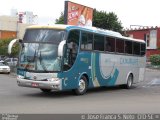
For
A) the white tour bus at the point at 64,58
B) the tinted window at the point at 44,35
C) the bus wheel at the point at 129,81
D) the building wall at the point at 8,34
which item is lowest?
the bus wheel at the point at 129,81

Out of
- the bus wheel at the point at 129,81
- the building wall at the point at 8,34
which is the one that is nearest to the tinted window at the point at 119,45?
the bus wheel at the point at 129,81

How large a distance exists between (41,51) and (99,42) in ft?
13.2

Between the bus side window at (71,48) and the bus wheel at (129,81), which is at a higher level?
the bus side window at (71,48)

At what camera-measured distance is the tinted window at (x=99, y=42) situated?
20875mm

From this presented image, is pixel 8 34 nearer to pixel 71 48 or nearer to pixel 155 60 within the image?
pixel 155 60

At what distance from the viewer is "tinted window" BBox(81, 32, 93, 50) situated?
776 inches

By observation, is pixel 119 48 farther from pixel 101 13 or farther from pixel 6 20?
pixel 6 20

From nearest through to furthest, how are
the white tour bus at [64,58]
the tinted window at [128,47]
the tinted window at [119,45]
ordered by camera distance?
the white tour bus at [64,58], the tinted window at [119,45], the tinted window at [128,47]

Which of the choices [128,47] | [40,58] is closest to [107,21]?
[128,47]

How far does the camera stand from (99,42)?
69.7 ft

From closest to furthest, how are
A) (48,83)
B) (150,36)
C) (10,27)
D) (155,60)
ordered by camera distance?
(48,83), (155,60), (150,36), (10,27)

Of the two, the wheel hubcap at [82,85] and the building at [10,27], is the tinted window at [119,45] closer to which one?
the wheel hubcap at [82,85]

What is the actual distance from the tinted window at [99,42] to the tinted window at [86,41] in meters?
0.47

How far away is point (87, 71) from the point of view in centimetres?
2030
